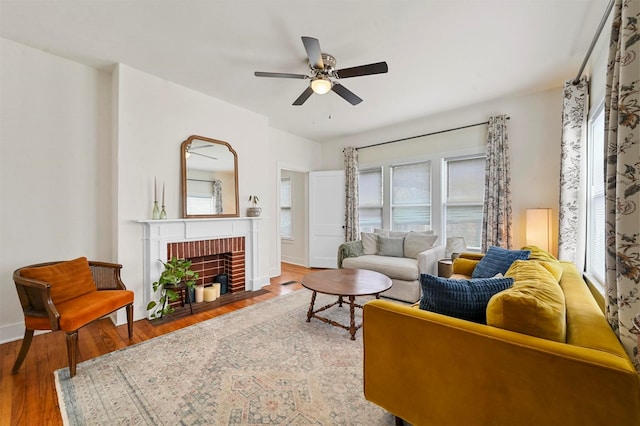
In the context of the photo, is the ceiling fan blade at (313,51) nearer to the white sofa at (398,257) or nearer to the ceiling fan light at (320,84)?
the ceiling fan light at (320,84)

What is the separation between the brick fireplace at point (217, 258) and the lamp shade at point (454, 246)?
3.15 metres

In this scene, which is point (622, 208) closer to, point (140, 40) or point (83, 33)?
point (140, 40)

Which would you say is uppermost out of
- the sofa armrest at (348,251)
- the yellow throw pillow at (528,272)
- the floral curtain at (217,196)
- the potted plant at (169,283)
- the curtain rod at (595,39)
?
the curtain rod at (595,39)

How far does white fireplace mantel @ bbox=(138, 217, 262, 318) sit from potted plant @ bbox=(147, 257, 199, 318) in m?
0.11

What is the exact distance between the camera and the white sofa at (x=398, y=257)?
11.2 ft

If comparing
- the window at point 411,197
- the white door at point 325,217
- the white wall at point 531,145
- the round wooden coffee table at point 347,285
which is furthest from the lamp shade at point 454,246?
the white door at point 325,217

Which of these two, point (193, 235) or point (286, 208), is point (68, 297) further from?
point (286, 208)

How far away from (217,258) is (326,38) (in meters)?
3.17

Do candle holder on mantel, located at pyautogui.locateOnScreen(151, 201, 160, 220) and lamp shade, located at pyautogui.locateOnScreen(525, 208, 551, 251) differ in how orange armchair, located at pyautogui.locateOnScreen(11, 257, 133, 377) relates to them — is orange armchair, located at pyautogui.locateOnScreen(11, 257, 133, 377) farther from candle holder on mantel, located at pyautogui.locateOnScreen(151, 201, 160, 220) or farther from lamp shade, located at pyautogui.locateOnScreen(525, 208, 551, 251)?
lamp shade, located at pyautogui.locateOnScreen(525, 208, 551, 251)

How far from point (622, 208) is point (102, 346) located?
12.1 ft

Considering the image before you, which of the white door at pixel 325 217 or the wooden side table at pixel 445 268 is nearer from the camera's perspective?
the wooden side table at pixel 445 268

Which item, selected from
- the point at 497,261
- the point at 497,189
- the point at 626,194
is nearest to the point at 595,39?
the point at 497,189

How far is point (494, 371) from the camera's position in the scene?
3.51ft

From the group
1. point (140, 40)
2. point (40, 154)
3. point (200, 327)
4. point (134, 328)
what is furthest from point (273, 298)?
point (140, 40)
